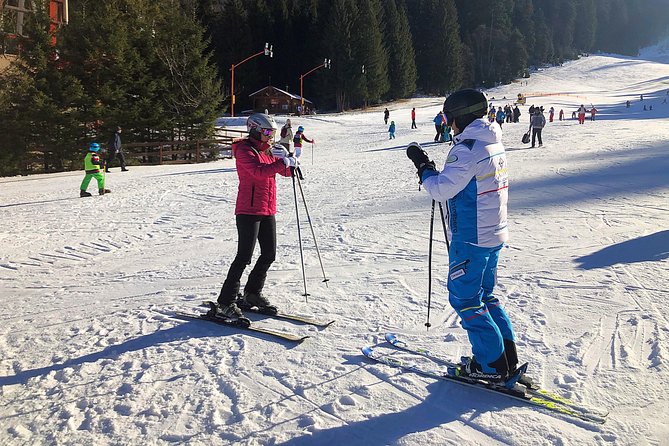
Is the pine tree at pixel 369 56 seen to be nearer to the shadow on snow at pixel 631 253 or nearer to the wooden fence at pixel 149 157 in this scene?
the wooden fence at pixel 149 157

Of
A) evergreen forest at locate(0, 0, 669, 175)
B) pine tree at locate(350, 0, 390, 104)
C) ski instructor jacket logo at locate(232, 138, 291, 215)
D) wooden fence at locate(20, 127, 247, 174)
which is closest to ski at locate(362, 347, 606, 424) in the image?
ski instructor jacket logo at locate(232, 138, 291, 215)

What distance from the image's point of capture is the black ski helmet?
336 centimetres

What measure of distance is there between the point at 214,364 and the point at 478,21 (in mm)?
118666

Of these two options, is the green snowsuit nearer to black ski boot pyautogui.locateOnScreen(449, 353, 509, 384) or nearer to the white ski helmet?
the white ski helmet

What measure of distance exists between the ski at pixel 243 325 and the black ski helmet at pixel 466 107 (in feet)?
7.32

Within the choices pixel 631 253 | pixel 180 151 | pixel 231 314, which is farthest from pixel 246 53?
pixel 231 314

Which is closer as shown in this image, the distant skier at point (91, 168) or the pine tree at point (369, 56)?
the distant skier at point (91, 168)

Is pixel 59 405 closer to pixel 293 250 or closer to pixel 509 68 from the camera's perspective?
pixel 293 250

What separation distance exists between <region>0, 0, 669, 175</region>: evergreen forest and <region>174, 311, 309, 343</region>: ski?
24923 millimetres

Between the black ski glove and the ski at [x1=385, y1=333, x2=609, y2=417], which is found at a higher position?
the black ski glove

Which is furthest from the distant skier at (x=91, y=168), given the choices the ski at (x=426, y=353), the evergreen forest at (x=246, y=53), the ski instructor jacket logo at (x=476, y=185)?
the evergreen forest at (x=246, y=53)

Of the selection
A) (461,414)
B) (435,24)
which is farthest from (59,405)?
(435,24)

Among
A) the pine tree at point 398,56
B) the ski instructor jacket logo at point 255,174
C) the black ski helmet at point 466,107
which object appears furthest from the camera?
the pine tree at point 398,56

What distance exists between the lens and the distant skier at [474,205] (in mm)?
3264
